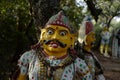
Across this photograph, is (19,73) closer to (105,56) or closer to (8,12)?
(8,12)

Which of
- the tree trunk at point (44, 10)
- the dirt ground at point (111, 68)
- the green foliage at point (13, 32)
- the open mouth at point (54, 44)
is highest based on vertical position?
the tree trunk at point (44, 10)

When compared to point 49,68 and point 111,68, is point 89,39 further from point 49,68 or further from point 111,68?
point 111,68

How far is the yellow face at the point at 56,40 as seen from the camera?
4.80 metres

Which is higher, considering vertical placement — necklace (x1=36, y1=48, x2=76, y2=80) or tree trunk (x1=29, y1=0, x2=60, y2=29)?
tree trunk (x1=29, y1=0, x2=60, y2=29)

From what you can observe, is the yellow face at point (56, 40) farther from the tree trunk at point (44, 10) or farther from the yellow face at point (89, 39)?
the tree trunk at point (44, 10)

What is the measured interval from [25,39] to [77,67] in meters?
7.25

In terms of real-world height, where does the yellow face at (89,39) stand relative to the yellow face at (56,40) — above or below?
below

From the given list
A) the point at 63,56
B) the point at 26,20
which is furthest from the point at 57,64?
the point at 26,20

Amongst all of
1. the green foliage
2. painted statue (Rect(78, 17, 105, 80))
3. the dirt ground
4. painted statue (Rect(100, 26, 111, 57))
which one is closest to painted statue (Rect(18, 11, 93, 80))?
painted statue (Rect(78, 17, 105, 80))

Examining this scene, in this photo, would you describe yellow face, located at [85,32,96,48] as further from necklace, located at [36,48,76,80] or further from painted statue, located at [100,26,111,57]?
painted statue, located at [100,26,111,57]

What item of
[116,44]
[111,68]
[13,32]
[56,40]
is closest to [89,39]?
[56,40]

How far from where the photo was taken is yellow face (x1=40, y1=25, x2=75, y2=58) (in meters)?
4.80

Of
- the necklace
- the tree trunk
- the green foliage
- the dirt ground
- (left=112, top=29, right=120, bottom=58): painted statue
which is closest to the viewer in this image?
the necklace

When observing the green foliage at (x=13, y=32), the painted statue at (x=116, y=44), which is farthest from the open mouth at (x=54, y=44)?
the painted statue at (x=116, y=44)
